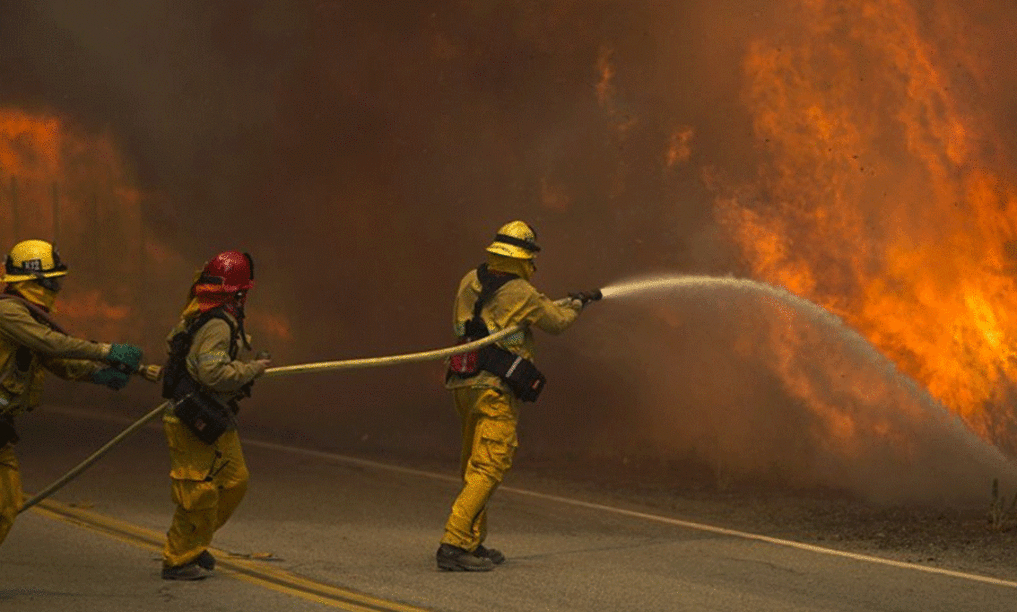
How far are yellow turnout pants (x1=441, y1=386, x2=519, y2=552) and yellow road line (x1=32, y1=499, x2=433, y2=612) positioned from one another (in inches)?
33.0

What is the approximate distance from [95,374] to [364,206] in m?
9.93

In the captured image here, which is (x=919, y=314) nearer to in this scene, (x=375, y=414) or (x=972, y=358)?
(x=972, y=358)

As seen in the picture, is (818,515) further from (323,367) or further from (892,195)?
(323,367)

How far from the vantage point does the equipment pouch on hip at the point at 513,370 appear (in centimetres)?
994

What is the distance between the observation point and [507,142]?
1738cm

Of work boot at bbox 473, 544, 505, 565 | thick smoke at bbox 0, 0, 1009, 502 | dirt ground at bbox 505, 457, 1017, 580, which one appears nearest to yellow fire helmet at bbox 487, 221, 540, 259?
work boot at bbox 473, 544, 505, 565

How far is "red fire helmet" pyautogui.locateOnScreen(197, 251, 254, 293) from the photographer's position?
9266mm

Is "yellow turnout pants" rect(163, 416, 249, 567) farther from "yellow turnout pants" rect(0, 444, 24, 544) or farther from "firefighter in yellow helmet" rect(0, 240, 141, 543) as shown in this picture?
"yellow turnout pants" rect(0, 444, 24, 544)

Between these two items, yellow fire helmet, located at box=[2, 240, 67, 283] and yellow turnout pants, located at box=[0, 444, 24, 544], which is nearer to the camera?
yellow turnout pants, located at box=[0, 444, 24, 544]

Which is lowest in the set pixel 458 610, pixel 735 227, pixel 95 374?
pixel 458 610

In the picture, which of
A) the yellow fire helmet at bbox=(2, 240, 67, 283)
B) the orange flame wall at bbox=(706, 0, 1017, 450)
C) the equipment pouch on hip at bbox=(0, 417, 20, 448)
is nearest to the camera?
the equipment pouch on hip at bbox=(0, 417, 20, 448)

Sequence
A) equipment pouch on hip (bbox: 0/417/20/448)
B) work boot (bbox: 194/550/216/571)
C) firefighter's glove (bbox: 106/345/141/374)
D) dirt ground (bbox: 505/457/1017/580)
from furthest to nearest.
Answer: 1. dirt ground (bbox: 505/457/1017/580)
2. work boot (bbox: 194/550/216/571)
3. firefighter's glove (bbox: 106/345/141/374)
4. equipment pouch on hip (bbox: 0/417/20/448)

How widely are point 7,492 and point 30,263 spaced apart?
46.6 inches

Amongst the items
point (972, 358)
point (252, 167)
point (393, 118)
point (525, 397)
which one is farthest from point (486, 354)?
point (252, 167)
